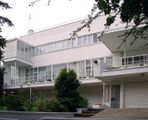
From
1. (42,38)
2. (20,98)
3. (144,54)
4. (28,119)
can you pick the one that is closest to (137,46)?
(144,54)

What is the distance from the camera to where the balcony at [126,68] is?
90.6 feet

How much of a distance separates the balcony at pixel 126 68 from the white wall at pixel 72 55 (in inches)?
138

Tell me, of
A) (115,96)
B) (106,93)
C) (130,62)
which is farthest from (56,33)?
(130,62)

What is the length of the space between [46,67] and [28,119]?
1990 centimetres

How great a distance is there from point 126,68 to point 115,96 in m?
4.19

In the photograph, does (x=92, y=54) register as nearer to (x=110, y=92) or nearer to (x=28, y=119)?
(x=110, y=92)

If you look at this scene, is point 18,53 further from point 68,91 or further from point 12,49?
point 68,91

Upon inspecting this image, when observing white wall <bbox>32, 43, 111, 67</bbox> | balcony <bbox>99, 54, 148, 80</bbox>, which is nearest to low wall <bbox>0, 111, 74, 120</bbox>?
balcony <bbox>99, 54, 148, 80</bbox>

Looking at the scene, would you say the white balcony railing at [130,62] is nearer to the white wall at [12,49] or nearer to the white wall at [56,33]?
the white wall at [56,33]

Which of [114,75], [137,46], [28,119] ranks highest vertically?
[137,46]

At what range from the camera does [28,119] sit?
887 inches

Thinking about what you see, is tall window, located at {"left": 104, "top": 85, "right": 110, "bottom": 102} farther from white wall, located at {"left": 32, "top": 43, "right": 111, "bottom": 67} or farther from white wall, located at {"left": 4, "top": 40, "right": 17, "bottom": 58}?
white wall, located at {"left": 4, "top": 40, "right": 17, "bottom": 58}

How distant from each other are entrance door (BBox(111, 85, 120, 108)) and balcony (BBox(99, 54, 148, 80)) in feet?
5.42

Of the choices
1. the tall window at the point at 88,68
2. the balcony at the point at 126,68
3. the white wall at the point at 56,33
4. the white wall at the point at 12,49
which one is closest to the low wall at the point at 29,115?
the balcony at the point at 126,68
